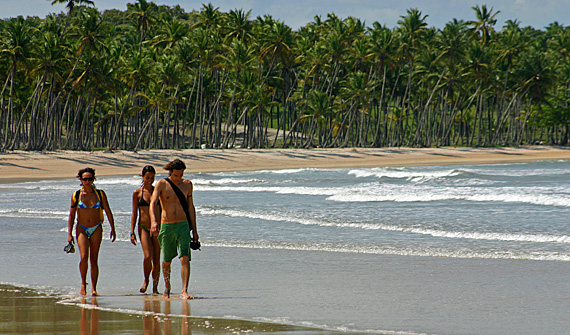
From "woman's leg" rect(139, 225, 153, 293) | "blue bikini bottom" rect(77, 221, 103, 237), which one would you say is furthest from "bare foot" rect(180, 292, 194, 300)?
"blue bikini bottom" rect(77, 221, 103, 237)

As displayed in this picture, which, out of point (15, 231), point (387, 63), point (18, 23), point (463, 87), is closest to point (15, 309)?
point (15, 231)

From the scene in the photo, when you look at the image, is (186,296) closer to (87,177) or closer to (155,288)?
(155,288)

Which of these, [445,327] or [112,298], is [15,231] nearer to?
[112,298]

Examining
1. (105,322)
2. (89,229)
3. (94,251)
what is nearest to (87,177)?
(89,229)

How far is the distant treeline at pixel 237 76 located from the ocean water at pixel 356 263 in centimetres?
3332

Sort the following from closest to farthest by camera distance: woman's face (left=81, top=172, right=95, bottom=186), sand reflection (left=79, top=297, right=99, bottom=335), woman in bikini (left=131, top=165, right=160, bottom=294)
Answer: sand reflection (left=79, top=297, right=99, bottom=335) → woman's face (left=81, top=172, right=95, bottom=186) → woman in bikini (left=131, top=165, right=160, bottom=294)

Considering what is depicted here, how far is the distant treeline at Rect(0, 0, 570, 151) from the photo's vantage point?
51281mm

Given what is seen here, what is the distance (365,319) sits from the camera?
6168 mm

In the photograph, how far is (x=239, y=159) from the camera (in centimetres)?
5425

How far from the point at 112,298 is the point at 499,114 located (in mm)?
77538

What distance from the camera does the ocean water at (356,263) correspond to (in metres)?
6.40

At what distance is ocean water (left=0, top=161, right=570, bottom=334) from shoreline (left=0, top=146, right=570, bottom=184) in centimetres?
2380

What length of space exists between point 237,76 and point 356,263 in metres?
51.7

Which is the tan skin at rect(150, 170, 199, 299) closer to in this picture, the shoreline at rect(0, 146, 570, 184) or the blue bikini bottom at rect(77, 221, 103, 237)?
the blue bikini bottom at rect(77, 221, 103, 237)
